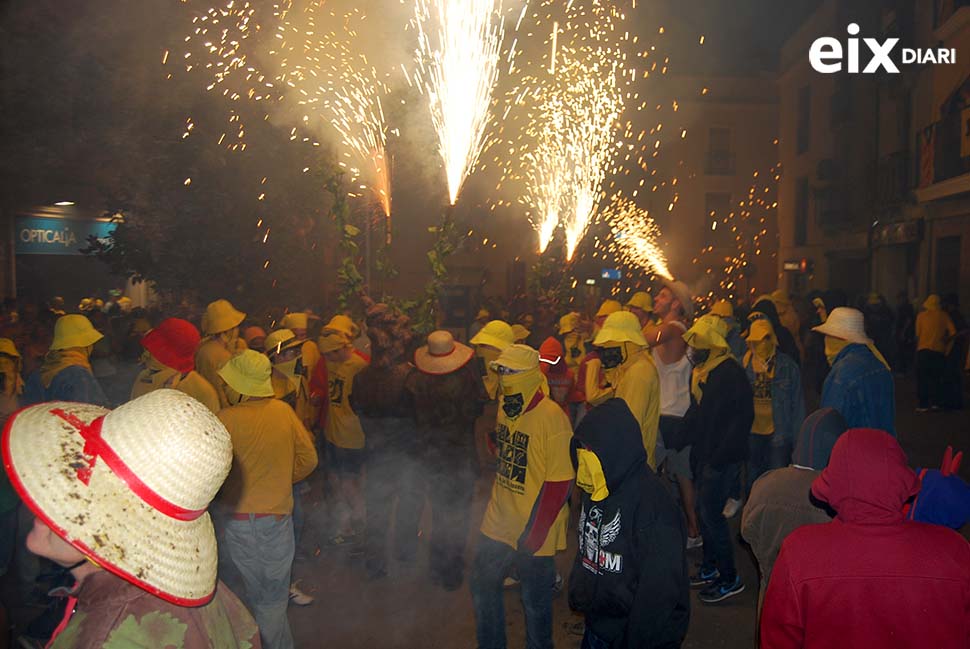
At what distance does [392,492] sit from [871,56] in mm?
23470

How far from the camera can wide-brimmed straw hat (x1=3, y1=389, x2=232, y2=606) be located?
177 centimetres

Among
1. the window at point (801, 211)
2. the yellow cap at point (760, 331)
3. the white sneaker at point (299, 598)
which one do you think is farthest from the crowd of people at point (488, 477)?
the window at point (801, 211)

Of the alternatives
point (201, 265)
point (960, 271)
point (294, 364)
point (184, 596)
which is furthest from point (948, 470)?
point (960, 271)

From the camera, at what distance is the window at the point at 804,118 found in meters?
30.7

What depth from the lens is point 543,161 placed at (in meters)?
20.2

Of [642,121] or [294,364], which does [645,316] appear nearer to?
[294,364]

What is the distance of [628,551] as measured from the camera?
10.5ft

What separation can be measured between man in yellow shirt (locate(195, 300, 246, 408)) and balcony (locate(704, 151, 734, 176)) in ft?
121

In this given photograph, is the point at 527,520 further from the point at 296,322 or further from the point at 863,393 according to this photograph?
the point at 296,322

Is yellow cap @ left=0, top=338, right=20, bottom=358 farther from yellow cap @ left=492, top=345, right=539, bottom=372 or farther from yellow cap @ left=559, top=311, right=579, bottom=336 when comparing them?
yellow cap @ left=559, top=311, right=579, bottom=336

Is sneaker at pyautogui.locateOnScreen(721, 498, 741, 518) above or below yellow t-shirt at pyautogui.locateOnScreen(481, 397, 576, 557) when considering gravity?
below

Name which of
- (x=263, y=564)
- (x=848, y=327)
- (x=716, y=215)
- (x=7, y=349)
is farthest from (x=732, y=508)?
(x=716, y=215)

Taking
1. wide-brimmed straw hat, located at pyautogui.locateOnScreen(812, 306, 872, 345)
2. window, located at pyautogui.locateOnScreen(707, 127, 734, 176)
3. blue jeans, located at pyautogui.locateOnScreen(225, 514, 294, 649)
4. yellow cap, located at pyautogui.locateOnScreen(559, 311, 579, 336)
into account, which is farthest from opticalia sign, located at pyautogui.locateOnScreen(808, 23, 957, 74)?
blue jeans, located at pyautogui.locateOnScreen(225, 514, 294, 649)

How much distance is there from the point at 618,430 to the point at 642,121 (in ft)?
134
